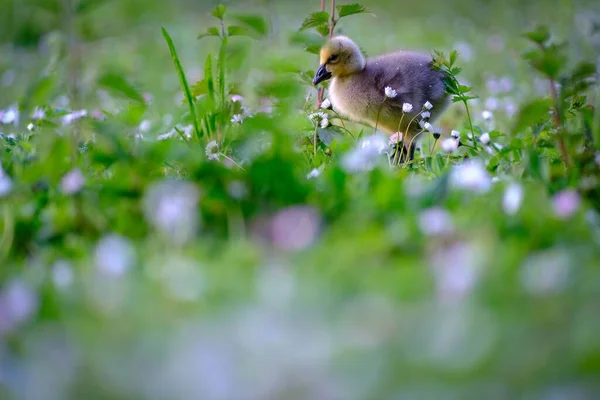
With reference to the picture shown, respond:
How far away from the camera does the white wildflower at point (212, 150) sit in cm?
A: 268

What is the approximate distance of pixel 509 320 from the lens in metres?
1.55

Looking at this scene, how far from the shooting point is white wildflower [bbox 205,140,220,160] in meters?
2.68

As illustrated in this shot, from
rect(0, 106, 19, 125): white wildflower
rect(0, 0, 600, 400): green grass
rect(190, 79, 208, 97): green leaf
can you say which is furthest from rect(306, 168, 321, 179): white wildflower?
rect(0, 106, 19, 125): white wildflower

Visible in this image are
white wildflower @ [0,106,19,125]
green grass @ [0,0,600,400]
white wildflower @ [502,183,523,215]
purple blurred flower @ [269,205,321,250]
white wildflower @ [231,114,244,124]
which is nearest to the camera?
green grass @ [0,0,600,400]

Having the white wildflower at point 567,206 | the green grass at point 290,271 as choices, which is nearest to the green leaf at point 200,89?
the green grass at point 290,271

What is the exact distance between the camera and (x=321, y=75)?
10.8 feet

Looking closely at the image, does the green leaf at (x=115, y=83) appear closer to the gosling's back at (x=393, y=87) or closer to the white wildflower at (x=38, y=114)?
the white wildflower at (x=38, y=114)

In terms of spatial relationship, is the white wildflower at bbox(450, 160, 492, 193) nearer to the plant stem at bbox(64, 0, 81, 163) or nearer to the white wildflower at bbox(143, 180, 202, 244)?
the white wildflower at bbox(143, 180, 202, 244)

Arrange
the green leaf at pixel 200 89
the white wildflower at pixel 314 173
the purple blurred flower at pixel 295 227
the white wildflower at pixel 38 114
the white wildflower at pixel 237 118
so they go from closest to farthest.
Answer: the purple blurred flower at pixel 295 227 < the white wildflower at pixel 314 173 < the green leaf at pixel 200 89 < the white wildflower at pixel 237 118 < the white wildflower at pixel 38 114

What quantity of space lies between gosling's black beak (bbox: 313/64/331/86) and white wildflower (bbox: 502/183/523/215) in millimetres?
1352

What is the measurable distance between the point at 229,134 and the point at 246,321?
129cm

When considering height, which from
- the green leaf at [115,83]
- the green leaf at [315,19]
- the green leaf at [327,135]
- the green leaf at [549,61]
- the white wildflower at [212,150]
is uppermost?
the green leaf at [315,19]

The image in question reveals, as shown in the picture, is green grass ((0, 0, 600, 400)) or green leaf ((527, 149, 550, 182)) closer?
green grass ((0, 0, 600, 400))

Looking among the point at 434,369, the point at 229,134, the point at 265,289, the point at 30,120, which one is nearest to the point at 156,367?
the point at 265,289
